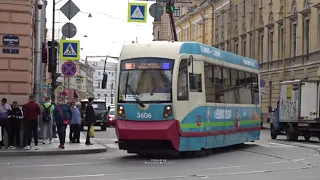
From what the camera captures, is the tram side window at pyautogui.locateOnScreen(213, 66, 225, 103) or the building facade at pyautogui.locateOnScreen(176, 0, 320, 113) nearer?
the tram side window at pyautogui.locateOnScreen(213, 66, 225, 103)

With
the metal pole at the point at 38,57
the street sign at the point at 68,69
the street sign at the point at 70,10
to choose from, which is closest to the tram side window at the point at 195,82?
the metal pole at the point at 38,57

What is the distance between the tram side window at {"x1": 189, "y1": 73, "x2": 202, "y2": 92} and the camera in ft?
57.5

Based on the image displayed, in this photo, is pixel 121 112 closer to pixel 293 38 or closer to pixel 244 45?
pixel 293 38

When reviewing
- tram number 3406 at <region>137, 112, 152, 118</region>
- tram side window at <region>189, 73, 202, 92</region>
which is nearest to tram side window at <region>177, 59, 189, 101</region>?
tram side window at <region>189, 73, 202, 92</region>

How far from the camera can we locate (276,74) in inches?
2089

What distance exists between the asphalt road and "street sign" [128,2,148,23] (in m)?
9.43

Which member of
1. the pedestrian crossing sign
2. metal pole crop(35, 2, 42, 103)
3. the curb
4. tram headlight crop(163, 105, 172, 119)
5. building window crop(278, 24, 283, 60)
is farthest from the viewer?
building window crop(278, 24, 283, 60)

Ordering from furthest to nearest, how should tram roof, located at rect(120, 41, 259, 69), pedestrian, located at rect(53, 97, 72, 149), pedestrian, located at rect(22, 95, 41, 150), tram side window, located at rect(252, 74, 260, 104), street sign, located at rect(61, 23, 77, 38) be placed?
1. street sign, located at rect(61, 23, 77, 38)
2. tram side window, located at rect(252, 74, 260, 104)
3. pedestrian, located at rect(53, 97, 72, 149)
4. pedestrian, located at rect(22, 95, 41, 150)
5. tram roof, located at rect(120, 41, 259, 69)

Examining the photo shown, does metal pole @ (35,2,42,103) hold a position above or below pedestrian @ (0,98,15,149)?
above

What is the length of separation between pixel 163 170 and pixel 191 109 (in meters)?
3.18

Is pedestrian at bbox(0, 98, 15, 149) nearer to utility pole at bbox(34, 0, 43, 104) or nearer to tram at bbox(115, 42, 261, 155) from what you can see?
utility pole at bbox(34, 0, 43, 104)

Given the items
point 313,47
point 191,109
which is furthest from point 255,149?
point 313,47

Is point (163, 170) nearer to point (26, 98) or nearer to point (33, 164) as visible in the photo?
point (33, 164)

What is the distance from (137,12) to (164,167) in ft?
46.1
